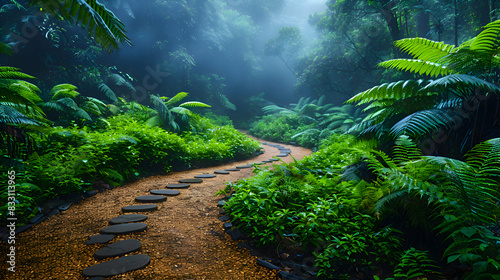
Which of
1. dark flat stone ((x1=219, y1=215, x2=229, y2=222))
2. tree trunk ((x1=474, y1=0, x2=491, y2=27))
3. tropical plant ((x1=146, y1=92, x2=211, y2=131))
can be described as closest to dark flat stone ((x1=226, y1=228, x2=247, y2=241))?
dark flat stone ((x1=219, y1=215, x2=229, y2=222))

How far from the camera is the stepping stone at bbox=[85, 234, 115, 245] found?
2.18 meters

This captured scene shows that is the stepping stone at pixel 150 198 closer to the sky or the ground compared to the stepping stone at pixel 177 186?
closer to the ground

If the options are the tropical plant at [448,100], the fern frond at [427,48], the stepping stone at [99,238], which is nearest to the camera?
the stepping stone at [99,238]

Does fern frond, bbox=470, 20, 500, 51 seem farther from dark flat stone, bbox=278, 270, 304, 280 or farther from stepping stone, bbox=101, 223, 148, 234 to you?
stepping stone, bbox=101, 223, 148, 234

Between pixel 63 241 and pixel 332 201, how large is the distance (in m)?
2.61

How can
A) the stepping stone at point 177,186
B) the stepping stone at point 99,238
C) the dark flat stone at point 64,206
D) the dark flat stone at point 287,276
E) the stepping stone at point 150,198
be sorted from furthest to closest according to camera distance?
the stepping stone at point 177,186, the stepping stone at point 150,198, the dark flat stone at point 64,206, the stepping stone at point 99,238, the dark flat stone at point 287,276

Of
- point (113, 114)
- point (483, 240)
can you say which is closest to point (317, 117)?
point (113, 114)

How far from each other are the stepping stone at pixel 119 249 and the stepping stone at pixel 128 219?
422 mm

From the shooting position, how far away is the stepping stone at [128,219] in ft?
8.39

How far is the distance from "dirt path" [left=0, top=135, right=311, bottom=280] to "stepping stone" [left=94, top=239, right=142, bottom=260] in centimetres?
5

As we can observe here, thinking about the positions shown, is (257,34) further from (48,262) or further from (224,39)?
(48,262)

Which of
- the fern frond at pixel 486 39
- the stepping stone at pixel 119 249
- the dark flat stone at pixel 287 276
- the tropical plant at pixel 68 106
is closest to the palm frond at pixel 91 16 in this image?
the stepping stone at pixel 119 249

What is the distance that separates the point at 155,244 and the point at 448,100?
143 inches

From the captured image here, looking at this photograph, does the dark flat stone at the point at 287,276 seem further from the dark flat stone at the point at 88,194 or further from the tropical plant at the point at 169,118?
the tropical plant at the point at 169,118
